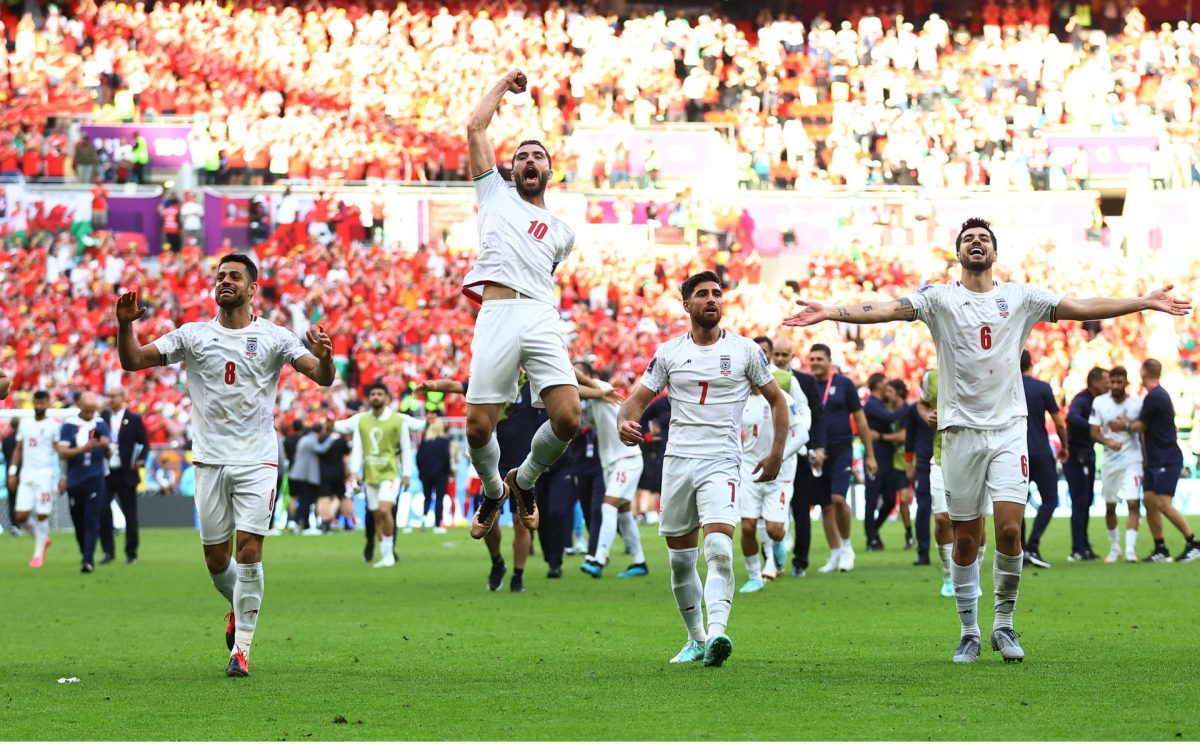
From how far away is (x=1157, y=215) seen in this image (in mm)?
A: 40656

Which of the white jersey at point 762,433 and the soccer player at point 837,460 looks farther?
the soccer player at point 837,460

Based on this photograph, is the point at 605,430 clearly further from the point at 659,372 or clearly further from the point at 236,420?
the point at 236,420

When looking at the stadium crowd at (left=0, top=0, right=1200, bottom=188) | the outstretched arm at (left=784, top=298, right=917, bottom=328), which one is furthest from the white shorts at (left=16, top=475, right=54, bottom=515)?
the stadium crowd at (left=0, top=0, right=1200, bottom=188)

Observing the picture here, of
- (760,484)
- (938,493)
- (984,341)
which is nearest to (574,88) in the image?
(760,484)

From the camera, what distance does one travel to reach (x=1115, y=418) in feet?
64.5

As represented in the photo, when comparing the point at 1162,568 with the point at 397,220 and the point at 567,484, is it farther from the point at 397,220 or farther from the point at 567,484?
the point at 397,220

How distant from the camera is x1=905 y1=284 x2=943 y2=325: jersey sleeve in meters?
9.80

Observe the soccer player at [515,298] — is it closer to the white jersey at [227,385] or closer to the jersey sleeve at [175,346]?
the white jersey at [227,385]

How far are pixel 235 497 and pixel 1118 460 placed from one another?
12860mm

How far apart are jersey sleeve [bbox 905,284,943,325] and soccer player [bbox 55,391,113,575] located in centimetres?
1300

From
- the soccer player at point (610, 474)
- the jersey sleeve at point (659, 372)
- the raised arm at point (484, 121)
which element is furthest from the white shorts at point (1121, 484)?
the raised arm at point (484, 121)

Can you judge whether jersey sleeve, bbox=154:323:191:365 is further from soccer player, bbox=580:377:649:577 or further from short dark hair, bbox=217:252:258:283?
soccer player, bbox=580:377:649:577

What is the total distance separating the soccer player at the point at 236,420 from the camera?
994cm

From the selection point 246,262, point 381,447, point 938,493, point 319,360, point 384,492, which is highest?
point 246,262
